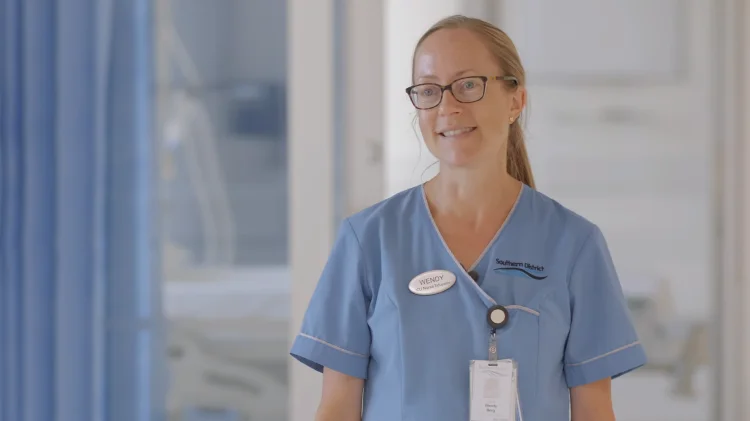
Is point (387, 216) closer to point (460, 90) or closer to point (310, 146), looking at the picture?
point (460, 90)

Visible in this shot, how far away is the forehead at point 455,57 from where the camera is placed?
1220 mm

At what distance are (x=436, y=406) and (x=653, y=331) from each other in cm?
162

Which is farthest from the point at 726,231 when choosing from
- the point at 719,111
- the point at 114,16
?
the point at 114,16

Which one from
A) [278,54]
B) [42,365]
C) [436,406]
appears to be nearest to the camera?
[436,406]

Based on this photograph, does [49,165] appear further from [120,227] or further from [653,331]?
[653,331]

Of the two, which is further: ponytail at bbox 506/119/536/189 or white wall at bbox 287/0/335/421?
white wall at bbox 287/0/335/421

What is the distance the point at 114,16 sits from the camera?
204 cm

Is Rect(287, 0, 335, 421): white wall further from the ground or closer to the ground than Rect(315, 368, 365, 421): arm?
further from the ground

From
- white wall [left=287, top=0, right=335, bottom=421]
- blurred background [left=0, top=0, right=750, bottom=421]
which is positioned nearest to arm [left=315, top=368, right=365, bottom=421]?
blurred background [left=0, top=0, right=750, bottom=421]

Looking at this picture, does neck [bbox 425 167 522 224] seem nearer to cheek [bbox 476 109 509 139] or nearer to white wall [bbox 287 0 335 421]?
cheek [bbox 476 109 509 139]

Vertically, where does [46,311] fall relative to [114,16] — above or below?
A: below

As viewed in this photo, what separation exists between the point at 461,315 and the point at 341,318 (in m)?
0.19

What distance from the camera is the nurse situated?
1.19m

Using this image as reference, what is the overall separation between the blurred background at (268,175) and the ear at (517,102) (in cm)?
44
